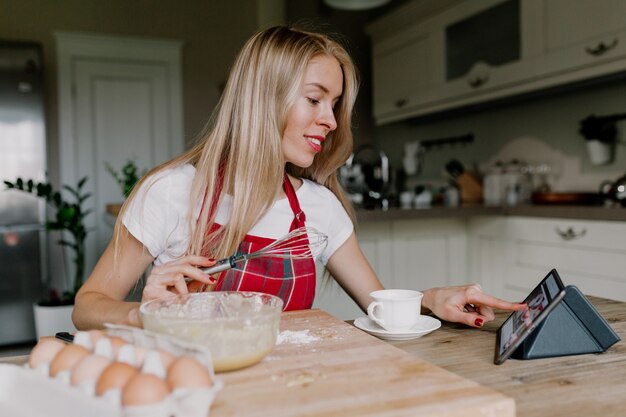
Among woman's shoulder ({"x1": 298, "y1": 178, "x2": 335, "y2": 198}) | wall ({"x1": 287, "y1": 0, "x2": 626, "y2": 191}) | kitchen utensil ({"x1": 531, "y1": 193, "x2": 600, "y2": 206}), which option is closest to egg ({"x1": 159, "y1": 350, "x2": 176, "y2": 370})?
woman's shoulder ({"x1": 298, "y1": 178, "x2": 335, "y2": 198})

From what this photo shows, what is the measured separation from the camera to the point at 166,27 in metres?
4.75

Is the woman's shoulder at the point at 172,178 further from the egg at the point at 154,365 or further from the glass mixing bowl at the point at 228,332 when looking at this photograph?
the egg at the point at 154,365

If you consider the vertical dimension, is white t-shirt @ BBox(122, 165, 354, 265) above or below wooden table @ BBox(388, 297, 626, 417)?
above

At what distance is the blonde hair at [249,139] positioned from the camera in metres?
1.21

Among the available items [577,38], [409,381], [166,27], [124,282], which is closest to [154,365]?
[409,381]

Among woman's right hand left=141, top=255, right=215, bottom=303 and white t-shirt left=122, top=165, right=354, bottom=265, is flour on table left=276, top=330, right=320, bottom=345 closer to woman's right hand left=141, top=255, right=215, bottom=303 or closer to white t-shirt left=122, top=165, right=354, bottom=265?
woman's right hand left=141, top=255, right=215, bottom=303

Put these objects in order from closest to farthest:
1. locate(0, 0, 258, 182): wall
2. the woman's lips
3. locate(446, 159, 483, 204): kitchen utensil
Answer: the woman's lips → locate(446, 159, 483, 204): kitchen utensil → locate(0, 0, 258, 182): wall

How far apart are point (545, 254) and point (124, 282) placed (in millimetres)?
1895

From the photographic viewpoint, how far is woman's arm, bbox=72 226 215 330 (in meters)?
0.89

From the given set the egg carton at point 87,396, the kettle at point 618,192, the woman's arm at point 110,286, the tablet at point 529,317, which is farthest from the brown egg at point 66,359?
the kettle at point 618,192

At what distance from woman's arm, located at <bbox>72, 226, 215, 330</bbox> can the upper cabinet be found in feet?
6.62

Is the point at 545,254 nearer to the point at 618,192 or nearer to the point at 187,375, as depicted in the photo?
the point at 618,192

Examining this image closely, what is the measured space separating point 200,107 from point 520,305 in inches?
165

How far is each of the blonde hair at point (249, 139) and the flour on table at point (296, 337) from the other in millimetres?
361
